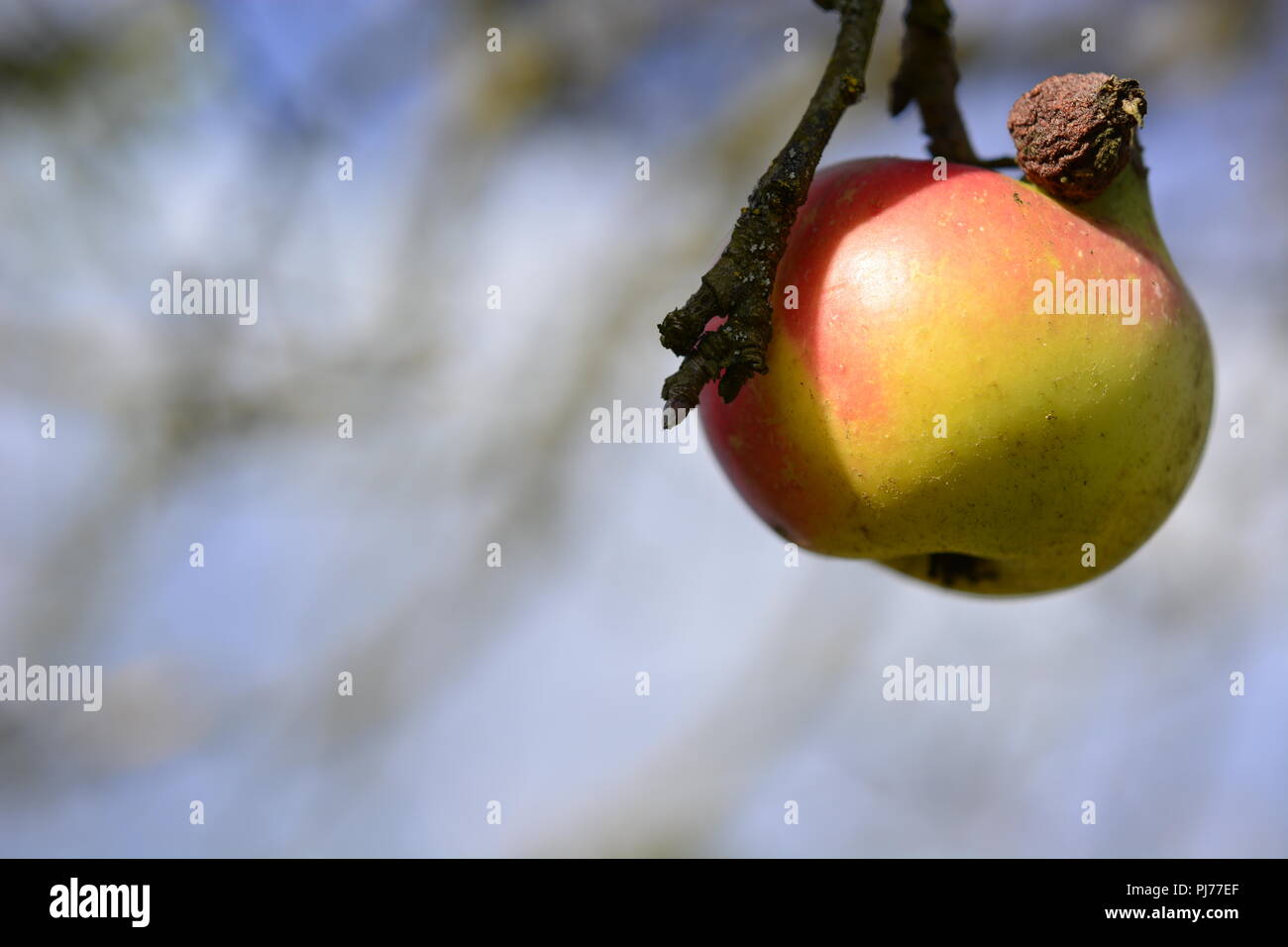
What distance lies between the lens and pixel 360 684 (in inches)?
162

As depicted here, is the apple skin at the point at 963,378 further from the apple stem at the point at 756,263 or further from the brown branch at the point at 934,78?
the brown branch at the point at 934,78

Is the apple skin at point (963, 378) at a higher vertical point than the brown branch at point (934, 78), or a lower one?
lower

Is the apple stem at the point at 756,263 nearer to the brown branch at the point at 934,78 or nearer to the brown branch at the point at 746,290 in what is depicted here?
the brown branch at the point at 746,290

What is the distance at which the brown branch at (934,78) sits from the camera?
1.30 metres

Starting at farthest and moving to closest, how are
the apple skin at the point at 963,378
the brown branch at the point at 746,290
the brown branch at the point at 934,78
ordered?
the brown branch at the point at 934,78 < the apple skin at the point at 963,378 < the brown branch at the point at 746,290

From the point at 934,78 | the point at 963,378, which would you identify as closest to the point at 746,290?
the point at 963,378

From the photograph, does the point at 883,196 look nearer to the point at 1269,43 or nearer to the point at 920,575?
the point at 920,575

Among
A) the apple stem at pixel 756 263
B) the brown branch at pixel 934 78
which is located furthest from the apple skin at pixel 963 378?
the brown branch at pixel 934 78

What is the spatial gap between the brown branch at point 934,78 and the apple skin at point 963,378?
216mm

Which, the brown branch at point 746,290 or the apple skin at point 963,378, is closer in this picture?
the brown branch at point 746,290

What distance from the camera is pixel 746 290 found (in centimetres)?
93

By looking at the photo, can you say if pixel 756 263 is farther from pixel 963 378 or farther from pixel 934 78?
pixel 934 78

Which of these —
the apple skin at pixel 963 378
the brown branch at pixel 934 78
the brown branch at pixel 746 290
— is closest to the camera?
the brown branch at pixel 746 290

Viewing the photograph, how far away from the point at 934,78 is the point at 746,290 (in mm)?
561
